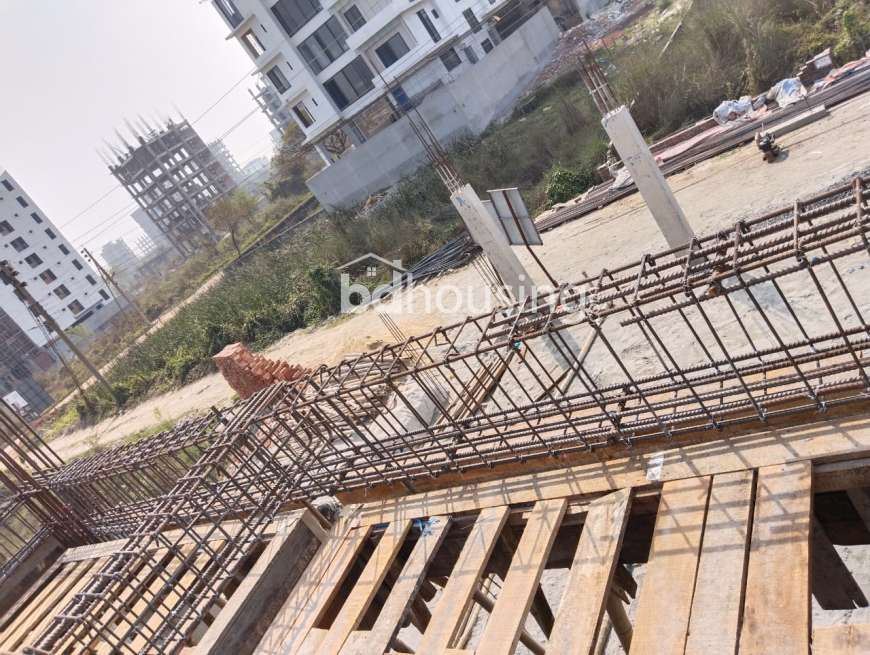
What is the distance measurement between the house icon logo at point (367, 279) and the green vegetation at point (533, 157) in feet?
1.46

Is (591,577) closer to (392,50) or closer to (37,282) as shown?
(392,50)

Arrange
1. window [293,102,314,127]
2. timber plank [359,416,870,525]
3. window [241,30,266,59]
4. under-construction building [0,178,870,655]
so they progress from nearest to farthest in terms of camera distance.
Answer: under-construction building [0,178,870,655] → timber plank [359,416,870,525] → window [293,102,314,127] → window [241,30,266,59]

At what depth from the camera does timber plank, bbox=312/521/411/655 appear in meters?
4.04

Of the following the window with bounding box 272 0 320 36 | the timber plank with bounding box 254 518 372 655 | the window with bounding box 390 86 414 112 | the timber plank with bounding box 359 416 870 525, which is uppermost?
the window with bounding box 272 0 320 36

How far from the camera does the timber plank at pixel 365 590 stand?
13.3ft

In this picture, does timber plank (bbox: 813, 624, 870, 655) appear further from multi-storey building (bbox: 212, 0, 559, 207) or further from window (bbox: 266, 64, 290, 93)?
window (bbox: 266, 64, 290, 93)

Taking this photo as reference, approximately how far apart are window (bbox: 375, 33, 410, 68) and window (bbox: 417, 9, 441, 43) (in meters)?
1.30

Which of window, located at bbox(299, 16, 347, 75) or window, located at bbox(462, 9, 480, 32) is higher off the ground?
window, located at bbox(299, 16, 347, 75)

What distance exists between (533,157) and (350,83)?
1765cm

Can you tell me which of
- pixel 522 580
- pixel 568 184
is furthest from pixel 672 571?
pixel 568 184

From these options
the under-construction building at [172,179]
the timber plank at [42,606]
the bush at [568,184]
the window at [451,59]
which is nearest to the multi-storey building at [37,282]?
the under-construction building at [172,179]

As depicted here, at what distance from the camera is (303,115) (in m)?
34.2

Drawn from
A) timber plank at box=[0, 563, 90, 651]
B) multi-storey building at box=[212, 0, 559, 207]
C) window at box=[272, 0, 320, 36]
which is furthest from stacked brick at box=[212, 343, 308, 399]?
window at box=[272, 0, 320, 36]

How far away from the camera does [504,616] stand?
340 cm
